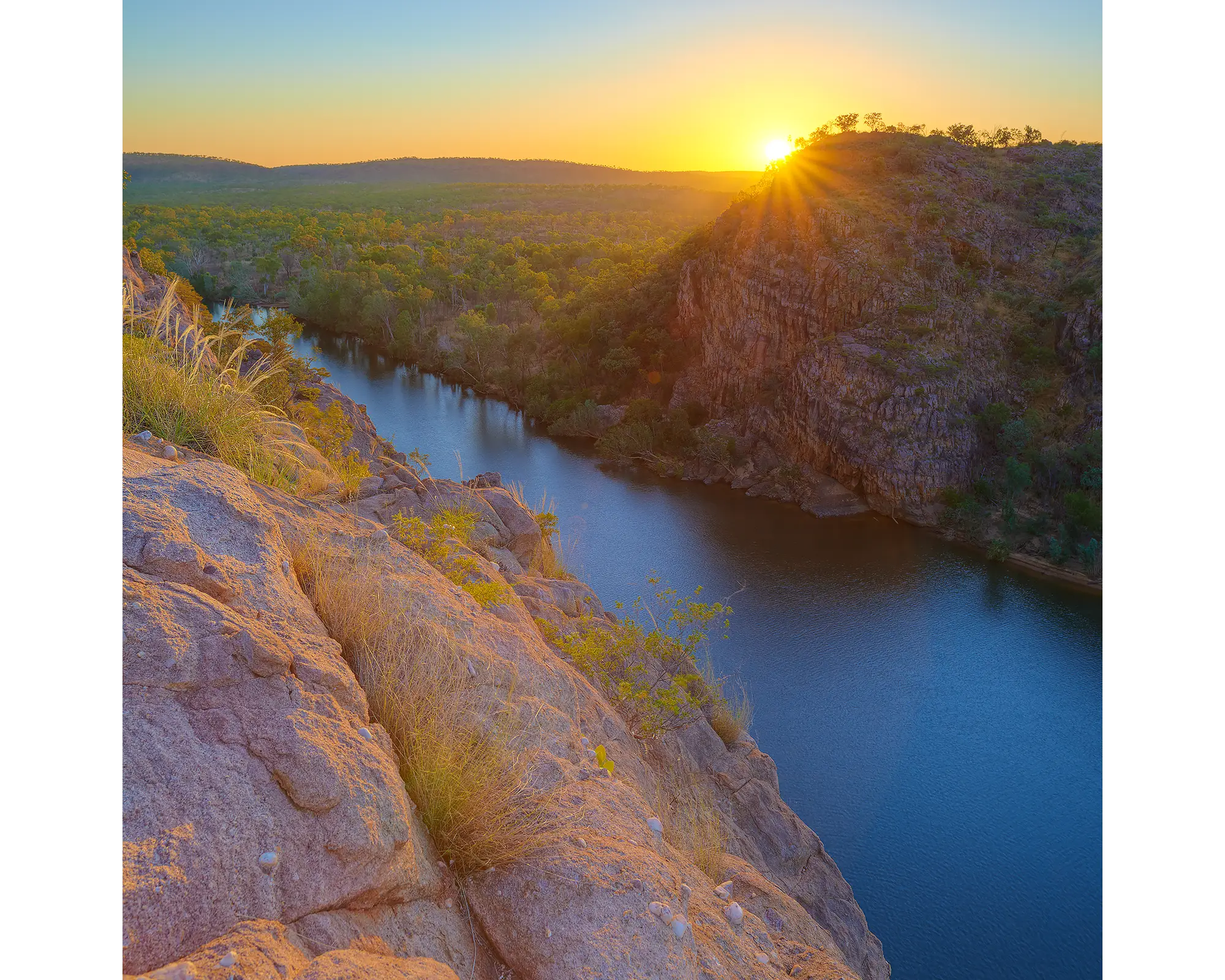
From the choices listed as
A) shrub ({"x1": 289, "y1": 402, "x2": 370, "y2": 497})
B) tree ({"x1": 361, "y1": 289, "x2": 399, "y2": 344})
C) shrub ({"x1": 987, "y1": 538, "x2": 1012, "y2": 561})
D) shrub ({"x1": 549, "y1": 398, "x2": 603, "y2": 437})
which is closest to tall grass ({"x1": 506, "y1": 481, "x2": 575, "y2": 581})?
shrub ({"x1": 289, "y1": 402, "x2": 370, "y2": 497})

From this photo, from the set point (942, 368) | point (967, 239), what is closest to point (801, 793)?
point (942, 368)

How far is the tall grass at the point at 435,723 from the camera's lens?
3.95 metres

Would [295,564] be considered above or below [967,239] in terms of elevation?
below

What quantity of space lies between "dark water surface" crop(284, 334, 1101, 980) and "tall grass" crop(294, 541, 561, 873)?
12.2 metres

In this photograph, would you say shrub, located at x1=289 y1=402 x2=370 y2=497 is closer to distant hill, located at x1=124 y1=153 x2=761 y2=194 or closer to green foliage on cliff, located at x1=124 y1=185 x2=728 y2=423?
green foliage on cliff, located at x1=124 y1=185 x2=728 y2=423

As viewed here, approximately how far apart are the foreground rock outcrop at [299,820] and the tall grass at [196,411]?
2.84ft

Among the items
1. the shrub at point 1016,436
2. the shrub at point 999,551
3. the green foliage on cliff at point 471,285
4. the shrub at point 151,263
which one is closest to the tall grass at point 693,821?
the shrub at point 151,263

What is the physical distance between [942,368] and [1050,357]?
573 centimetres

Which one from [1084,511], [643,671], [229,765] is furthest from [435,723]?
[1084,511]

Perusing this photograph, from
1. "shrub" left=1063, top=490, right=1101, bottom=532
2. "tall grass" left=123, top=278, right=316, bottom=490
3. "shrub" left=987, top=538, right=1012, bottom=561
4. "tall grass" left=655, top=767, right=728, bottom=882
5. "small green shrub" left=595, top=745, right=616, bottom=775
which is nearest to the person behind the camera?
"small green shrub" left=595, top=745, right=616, bottom=775

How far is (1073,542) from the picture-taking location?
30.1 metres

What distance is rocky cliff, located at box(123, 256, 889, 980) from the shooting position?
2840 mm

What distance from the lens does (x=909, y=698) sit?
2122 cm
